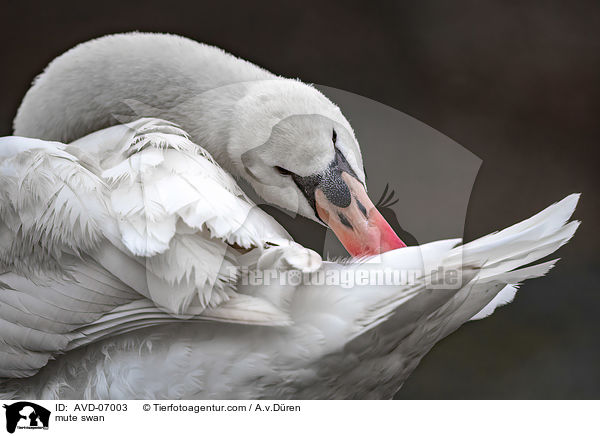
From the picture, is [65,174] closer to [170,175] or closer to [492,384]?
[170,175]

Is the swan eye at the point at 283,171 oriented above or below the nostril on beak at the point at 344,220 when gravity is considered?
above

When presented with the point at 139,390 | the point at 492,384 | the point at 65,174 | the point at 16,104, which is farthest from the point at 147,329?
the point at 492,384

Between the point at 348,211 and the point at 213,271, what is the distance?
0.24 m

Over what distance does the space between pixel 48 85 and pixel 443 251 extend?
0.63m

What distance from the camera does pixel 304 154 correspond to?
0.93 meters

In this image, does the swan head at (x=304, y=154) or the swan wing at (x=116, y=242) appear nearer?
the swan wing at (x=116, y=242)

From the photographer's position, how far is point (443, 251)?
0.70m
